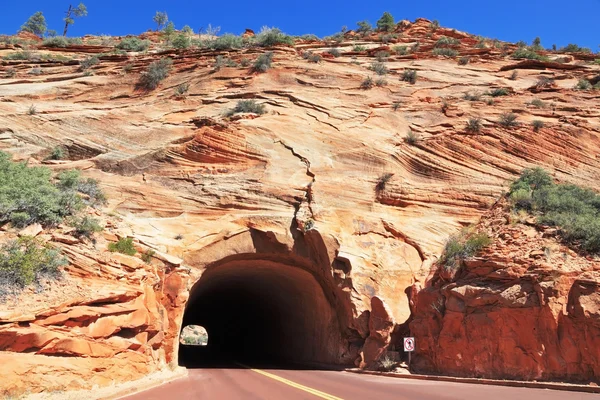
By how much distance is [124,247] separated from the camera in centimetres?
1491

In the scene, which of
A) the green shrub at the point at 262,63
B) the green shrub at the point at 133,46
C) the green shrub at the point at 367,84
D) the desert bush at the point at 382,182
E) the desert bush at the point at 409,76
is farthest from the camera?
the green shrub at the point at 133,46

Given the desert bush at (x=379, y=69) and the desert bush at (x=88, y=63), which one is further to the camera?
the desert bush at (x=88, y=63)

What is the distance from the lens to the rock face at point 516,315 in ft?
41.1

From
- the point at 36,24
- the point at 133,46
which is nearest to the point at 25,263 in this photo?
the point at 133,46

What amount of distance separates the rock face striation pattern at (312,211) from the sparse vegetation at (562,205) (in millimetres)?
697

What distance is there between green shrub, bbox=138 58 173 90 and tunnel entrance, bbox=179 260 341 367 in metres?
11.5

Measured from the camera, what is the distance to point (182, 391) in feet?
39.3

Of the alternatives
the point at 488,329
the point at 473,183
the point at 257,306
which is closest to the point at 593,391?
the point at 488,329

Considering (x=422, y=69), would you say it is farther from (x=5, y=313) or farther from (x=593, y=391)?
(x=5, y=313)

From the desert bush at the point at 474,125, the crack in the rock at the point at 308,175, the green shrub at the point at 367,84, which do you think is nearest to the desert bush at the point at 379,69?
the green shrub at the point at 367,84

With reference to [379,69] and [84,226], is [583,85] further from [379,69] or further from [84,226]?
[84,226]

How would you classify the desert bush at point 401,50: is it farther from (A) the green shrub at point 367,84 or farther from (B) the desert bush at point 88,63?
(B) the desert bush at point 88,63

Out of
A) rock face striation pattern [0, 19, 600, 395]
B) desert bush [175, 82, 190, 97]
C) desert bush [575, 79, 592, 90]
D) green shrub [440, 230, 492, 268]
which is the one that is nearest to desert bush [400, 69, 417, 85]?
rock face striation pattern [0, 19, 600, 395]

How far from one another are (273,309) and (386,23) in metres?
30.0
